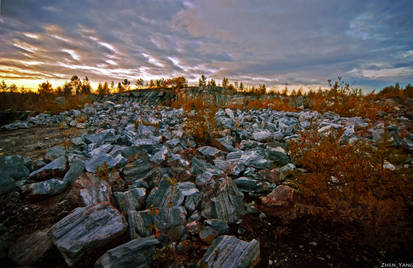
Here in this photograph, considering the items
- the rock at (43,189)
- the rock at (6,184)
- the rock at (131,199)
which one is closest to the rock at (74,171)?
the rock at (43,189)

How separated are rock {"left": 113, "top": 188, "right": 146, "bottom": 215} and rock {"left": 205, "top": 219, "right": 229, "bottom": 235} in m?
0.77

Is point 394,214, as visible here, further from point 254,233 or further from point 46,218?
point 46,218

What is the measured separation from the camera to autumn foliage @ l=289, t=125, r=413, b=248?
4.85 feet

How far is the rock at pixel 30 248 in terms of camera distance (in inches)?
49.7

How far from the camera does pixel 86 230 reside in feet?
4.65

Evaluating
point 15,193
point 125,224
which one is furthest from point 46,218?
point 125,224

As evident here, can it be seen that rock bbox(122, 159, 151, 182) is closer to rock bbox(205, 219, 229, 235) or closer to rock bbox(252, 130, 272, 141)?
rock bbox(205, 219, 229, 235)

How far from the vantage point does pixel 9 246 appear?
1.34 metres

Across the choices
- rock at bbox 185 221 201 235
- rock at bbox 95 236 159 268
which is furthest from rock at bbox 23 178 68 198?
rock at bbox 185 221 201 235

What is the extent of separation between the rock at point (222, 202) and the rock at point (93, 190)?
107 cm

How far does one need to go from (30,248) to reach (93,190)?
2.12 feet

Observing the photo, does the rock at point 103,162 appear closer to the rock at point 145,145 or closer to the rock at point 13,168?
the rock at point 145,145

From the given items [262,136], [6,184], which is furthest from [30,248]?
[262,136]

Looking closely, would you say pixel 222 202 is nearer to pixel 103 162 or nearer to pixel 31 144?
pixel 103 162
